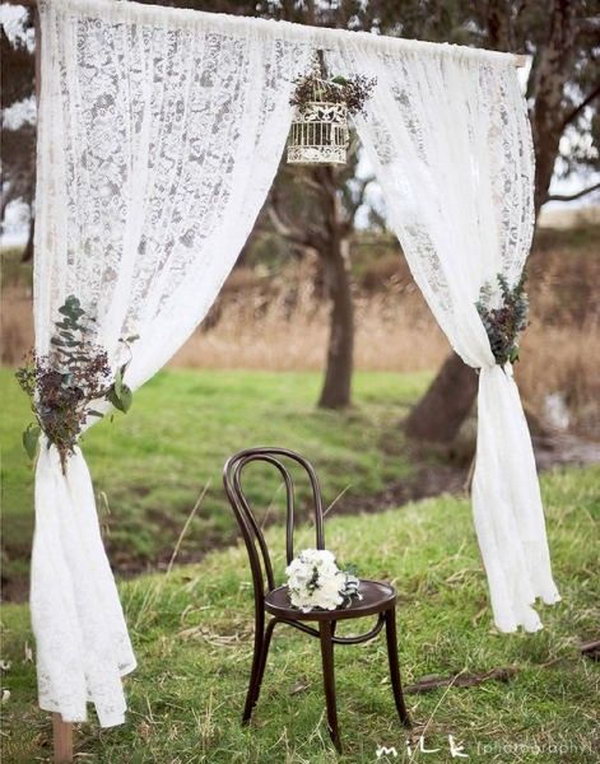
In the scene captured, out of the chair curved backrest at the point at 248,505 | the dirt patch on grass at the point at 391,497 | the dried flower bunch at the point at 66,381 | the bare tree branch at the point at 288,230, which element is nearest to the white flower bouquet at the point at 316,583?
the chair curved backrest at the point at 248,505

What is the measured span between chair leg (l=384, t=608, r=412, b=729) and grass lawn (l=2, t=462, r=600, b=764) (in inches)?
2.0

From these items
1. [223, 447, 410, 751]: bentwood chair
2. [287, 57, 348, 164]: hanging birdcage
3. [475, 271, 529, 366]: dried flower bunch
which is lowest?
[223, 447, 410, 751]: bentwood chair

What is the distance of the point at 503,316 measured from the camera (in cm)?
404

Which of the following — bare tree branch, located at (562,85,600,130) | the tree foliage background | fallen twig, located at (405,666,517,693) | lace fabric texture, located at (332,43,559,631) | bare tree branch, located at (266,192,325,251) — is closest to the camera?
lace fabric texture, located at (332,43,559,631)

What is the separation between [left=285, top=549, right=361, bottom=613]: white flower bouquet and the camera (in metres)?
3.30

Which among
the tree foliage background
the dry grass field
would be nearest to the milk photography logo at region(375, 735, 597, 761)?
the tree foliage background

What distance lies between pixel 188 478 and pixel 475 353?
4268mm

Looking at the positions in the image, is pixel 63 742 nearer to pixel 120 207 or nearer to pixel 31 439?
pixel 31 439

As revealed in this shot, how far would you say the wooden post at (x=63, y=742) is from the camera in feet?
10.9

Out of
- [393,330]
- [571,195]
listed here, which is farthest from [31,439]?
[393,330]

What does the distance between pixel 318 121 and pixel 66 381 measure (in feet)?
3.85

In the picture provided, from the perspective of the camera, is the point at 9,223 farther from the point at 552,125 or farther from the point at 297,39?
the point at 552,125

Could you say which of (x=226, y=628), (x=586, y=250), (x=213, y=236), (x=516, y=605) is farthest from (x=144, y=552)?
(x=586, y=250)

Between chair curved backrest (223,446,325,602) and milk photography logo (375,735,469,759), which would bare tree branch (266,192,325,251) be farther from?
milk photography logo (375,735,469,759)
